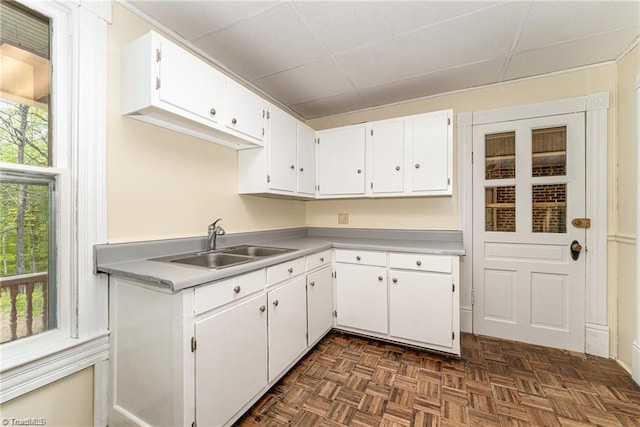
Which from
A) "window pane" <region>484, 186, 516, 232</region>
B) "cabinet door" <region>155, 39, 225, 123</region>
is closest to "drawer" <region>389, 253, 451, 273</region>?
"window pane" <region>484, 186, 516, 232</region>

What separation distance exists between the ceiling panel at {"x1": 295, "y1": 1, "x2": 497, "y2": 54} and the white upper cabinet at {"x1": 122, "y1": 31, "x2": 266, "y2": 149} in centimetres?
72

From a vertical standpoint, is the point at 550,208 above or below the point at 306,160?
below

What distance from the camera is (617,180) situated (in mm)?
2168

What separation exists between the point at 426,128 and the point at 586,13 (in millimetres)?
1146

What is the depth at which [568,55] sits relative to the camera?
83.8 inches

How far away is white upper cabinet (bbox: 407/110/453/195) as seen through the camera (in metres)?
2.40

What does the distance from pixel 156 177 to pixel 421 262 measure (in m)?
2.06

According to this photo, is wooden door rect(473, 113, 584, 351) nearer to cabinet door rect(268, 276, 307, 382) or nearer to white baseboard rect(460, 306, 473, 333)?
white baseboard rect(460, 306, 473, 333)

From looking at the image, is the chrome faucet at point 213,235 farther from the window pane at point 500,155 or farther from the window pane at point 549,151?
the window pane at point 549,151

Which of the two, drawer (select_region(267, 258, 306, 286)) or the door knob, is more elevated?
the door knob

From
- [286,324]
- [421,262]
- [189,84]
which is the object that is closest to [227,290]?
[286,324]

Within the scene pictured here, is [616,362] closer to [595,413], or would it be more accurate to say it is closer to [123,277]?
[595,413]

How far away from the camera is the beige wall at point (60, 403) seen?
47.7 inches

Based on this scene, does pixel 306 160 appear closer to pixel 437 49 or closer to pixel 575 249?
pixel 437 49
